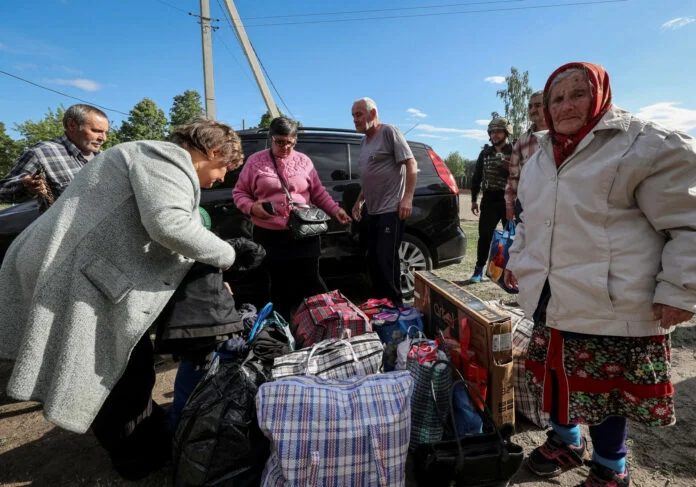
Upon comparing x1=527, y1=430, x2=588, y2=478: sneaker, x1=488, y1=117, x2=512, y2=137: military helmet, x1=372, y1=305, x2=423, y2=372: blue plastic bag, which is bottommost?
x1=527, y1=430, x2=588, y2=478: sneaker

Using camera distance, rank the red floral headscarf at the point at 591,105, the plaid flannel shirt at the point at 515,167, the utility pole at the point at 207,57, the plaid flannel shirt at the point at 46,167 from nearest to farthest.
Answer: the red floral headscarf at the point at 591,105 → the plaid flannel shirt at the point at 46,167 → the plaid flannel shirt at the point at 515,167 → the utility pole at the point at 207,57

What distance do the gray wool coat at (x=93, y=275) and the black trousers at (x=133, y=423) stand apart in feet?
0.69

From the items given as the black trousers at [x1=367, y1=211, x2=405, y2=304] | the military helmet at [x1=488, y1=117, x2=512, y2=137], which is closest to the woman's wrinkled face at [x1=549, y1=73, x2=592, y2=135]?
the black trousers at [x1=367, y1=211, x2=405, y2=304]

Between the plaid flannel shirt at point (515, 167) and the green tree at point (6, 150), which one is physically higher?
the green tree at point (6, 150)

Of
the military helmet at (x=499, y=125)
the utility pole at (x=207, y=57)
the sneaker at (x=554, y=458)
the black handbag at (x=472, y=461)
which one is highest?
the utility pole at (x=207, y=57)

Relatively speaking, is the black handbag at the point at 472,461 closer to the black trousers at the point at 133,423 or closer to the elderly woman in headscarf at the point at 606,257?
the elderly woman in headscarf at the point at 606,257

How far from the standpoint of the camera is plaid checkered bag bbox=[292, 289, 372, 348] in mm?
2281

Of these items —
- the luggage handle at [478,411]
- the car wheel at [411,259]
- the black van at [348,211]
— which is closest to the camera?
the luggage handle at [478,411]

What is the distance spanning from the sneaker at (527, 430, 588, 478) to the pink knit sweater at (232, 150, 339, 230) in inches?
78.1

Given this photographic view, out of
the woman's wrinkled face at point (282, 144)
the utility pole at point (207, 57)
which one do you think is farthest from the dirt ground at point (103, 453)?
the utility pole at point (207, 57)

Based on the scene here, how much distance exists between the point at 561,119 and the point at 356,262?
2511 mm

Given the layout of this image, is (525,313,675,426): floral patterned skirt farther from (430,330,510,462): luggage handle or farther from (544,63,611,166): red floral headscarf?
(544,63,611,166): red floral headscarf

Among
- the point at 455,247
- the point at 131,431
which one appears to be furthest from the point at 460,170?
the point at 131,431

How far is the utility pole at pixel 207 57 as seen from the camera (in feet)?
30.1
